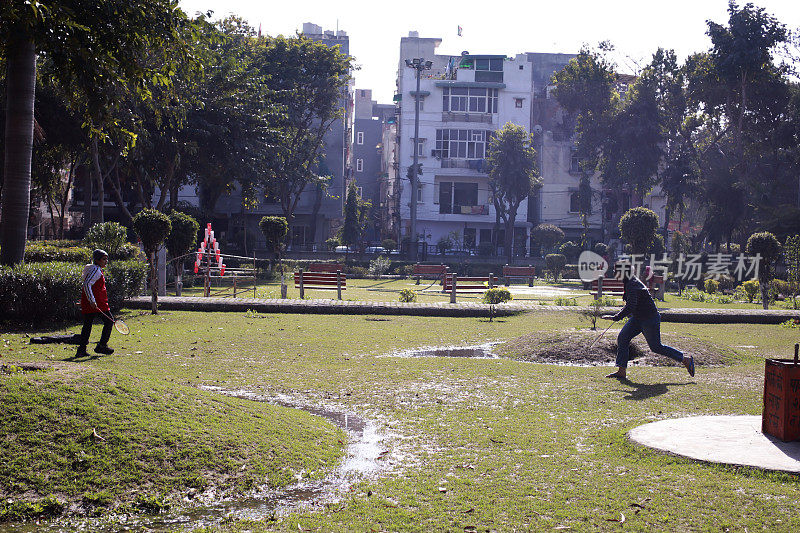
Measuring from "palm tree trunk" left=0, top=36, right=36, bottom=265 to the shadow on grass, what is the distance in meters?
12.2

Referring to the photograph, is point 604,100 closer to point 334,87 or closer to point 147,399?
point 334,87

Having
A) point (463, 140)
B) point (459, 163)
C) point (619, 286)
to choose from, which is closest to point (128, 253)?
point (619, 286)

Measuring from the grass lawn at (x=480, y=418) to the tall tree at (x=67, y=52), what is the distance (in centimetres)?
331

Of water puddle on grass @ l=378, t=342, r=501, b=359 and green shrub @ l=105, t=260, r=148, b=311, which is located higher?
green shrub @ l=105, t=260, r=148, b=311

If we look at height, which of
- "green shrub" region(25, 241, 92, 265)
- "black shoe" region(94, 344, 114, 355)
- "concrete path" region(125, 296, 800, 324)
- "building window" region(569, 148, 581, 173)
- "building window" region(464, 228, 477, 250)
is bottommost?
"black shoe" region(94, 344, 114, 355)

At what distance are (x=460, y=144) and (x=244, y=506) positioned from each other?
59230mm

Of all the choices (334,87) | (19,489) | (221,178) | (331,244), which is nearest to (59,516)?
(19,489)

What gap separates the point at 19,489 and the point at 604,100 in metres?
54.7

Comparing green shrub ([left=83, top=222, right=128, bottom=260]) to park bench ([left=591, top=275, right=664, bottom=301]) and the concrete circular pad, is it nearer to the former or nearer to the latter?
park bench ([left=591, top=275, right=664, bottom=301])

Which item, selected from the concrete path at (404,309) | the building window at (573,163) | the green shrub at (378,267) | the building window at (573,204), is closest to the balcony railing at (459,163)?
the building window at (573,204)

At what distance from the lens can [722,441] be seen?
671cm

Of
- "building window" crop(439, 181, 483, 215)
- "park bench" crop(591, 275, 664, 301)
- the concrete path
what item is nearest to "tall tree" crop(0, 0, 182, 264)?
the concrete path

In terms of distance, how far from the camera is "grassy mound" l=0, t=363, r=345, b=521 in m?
5.23

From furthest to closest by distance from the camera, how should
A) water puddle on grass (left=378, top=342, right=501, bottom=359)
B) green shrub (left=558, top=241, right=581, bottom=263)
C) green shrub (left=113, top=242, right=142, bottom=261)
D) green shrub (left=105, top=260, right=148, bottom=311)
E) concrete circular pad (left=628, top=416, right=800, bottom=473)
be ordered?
green shrub (left=558, top=241, right=581, bottom=263), green shrub (left=113, top=242, right=142, bottom=261), green shrub (left=105, top=260, right=148, bottom=311), water puddle on grass (left=378, top=342, right=501, bottom=359), concrete circular pad (left=628, top=416, right=800, bottom=473)
